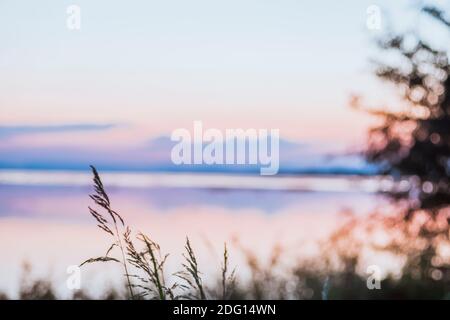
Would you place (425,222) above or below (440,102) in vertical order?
below

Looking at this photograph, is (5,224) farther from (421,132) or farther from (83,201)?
(421,132)

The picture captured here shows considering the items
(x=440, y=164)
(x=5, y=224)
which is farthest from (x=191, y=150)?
(x=5, y=224)

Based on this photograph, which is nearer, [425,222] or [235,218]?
[425,222]

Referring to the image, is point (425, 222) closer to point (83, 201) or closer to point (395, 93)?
point (395, 93)

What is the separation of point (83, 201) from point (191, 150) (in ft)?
19.6

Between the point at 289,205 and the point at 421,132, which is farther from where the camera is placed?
the point at 289,205

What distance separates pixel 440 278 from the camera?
5.98 meters

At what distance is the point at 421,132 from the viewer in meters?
5.82

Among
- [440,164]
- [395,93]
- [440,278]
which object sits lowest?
[440,278]

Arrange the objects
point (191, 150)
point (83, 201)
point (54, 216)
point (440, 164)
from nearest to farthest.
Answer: point (191, 150), point (440, 164), point (54, 216), point (83, 201)

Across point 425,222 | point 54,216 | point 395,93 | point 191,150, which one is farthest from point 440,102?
point 54,216

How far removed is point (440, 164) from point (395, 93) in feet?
1.75

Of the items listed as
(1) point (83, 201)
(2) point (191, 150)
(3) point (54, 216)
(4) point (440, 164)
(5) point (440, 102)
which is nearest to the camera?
(2) point (191, 150)
